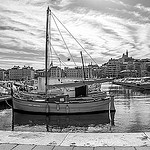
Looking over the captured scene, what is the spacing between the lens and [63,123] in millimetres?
21094

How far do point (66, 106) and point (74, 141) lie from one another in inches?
767

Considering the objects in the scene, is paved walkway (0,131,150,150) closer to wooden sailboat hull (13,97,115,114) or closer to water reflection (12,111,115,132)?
water reflection (12,111,115,132)

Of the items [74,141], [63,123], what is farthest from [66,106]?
[74,141]

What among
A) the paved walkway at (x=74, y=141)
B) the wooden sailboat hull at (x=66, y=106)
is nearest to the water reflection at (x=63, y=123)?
the wooden sailboat hull at (x=66, y=106)

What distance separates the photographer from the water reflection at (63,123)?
729 inches

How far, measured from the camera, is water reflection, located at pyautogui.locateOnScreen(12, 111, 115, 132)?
18523 millimetres

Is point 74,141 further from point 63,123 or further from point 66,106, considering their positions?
point 66,106

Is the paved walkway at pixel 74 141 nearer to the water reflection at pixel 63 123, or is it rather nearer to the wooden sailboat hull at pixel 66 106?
the water reflection at pixel 63 123

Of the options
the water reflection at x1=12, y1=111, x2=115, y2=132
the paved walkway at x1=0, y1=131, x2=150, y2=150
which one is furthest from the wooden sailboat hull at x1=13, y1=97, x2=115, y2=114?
the paved walkway at x1=0, y1=131, x2=150, y2=150

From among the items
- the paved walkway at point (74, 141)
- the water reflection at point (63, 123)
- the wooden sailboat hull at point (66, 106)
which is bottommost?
the water reflection at point (63, 123)

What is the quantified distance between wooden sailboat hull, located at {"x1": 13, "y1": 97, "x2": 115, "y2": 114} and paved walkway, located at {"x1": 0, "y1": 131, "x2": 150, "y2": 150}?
18559mm

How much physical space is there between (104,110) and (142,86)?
54796mm

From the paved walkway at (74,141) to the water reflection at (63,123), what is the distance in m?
11.3

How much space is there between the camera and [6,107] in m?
33.3
